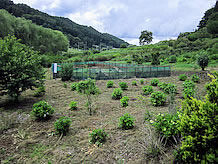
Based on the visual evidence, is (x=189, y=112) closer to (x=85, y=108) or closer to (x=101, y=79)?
(x=85, y=108)

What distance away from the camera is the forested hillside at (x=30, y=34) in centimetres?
3422

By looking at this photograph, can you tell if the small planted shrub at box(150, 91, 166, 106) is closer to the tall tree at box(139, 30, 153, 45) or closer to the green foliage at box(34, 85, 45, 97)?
the green foliage at box(34, 85, 45, 97)

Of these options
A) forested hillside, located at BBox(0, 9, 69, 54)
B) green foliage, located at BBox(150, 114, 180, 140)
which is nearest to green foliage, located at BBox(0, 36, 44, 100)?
green foliage, located at BBox(150, 114, 180, 140)

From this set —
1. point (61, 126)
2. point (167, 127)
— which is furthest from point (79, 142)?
point (167, 127)

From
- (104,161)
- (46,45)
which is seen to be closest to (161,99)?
(104,161)

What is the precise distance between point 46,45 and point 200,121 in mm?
55853

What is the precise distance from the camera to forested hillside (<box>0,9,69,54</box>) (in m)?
34.2

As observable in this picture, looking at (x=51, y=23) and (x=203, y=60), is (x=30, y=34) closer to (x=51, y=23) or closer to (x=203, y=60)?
(x=203, y=60)

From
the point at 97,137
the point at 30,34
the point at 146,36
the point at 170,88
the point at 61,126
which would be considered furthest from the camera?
the point at 146,36

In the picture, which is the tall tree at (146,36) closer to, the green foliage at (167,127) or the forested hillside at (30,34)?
the forested hillside at (30,34)

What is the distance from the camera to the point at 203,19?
73000 mm

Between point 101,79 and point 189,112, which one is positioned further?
point 101,79

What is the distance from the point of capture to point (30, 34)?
140 ft

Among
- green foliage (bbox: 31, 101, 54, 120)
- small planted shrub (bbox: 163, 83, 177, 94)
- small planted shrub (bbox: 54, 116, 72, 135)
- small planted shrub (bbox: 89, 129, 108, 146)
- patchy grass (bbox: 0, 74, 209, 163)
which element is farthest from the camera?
small planted shrub (bbox: 163, 83, 177, 94)
